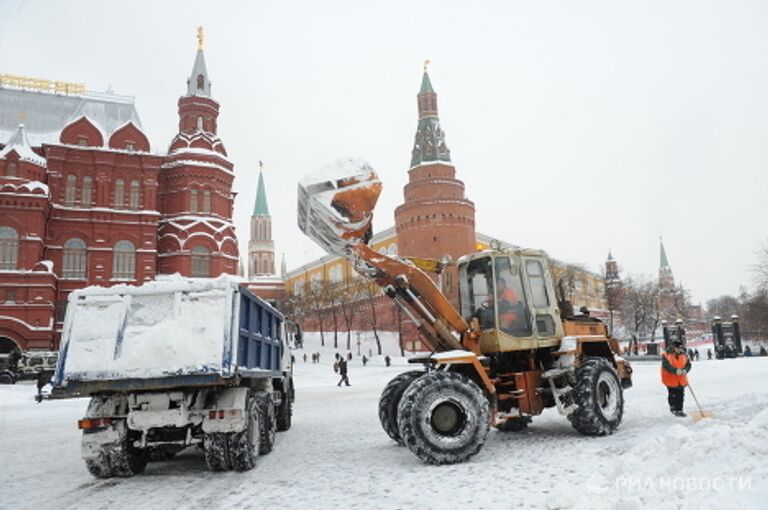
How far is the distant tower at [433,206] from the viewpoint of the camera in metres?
57.7

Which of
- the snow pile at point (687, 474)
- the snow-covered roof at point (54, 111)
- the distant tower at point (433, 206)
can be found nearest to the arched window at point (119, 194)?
the snow-covered roof at point (54, 111)

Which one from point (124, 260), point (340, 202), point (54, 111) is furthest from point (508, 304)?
point (54, 111)

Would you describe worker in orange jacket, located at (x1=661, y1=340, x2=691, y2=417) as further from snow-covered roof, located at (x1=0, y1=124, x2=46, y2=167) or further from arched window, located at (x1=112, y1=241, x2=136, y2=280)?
snow-covered roof, located at (x1=0, y1=124, x2=46, y2=167)

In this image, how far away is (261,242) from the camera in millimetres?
102688

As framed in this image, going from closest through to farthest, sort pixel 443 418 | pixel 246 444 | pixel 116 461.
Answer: pixel 116 461 → pixel 246 444 → pixel 443 418

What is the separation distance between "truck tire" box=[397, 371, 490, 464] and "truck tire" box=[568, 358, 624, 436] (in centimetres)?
201

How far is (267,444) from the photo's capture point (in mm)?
8516

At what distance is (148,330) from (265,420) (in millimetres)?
2449

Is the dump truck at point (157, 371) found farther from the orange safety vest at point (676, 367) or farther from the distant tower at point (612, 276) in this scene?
the distant tower at point (612, 276)

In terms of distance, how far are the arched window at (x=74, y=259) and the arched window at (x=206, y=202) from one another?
8.72 metres

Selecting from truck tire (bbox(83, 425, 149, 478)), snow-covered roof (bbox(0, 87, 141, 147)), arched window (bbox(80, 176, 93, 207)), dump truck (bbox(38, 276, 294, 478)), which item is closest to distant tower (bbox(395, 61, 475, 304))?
snow-covered roof (bbox(0, 87, 141, 147))

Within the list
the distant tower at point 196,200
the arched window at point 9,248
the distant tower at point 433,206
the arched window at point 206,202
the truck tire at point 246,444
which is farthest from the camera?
the distant tower at point 433,206

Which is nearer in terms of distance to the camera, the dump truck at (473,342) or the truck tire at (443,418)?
the truck tire at (443,418)

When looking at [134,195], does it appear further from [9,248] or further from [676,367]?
[676,367]
